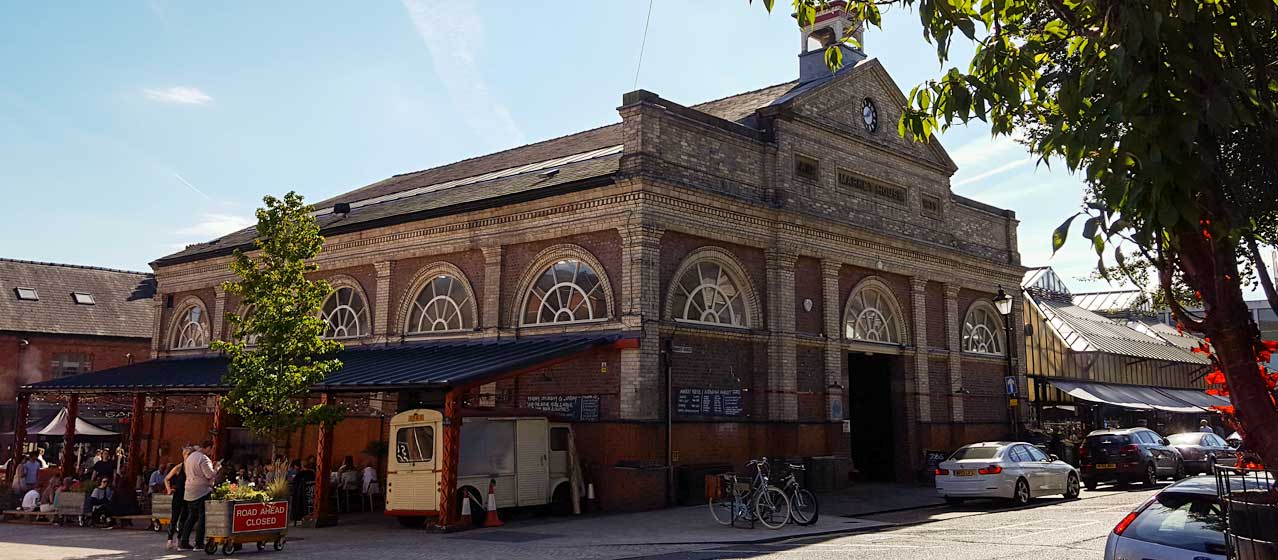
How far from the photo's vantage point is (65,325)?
44.0 m

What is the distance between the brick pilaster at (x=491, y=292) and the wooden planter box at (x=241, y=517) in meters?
8.84

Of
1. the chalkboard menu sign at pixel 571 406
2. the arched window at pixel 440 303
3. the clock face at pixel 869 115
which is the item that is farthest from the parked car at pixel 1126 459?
the arched window at pixel 440 303

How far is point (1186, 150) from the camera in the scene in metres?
4.39

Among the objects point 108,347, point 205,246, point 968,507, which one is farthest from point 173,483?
point 108,347

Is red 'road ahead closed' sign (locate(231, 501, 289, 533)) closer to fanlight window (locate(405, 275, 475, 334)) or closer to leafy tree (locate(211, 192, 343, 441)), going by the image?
leafy tree (locate(211, 192, 343, 441))

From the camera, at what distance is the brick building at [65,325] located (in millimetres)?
41656

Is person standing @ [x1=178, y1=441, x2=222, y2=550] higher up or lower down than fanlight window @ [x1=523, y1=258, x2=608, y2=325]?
lower down

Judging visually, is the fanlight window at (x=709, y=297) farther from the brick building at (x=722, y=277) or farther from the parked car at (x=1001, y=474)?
the parked car at (x=1001, y=474)

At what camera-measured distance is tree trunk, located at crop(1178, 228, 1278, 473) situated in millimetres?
4684

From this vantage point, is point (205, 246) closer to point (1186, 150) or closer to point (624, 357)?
point (624, 357)

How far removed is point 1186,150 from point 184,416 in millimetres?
32585

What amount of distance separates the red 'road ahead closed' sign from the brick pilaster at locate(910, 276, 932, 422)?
58.6 feet

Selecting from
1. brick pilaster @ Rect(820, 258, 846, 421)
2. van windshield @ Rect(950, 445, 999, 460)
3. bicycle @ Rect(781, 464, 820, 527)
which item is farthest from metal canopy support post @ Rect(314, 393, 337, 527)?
van windshield @ Rect(950, 445, 999, 460)

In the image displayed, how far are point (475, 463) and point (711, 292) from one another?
6948 mm
